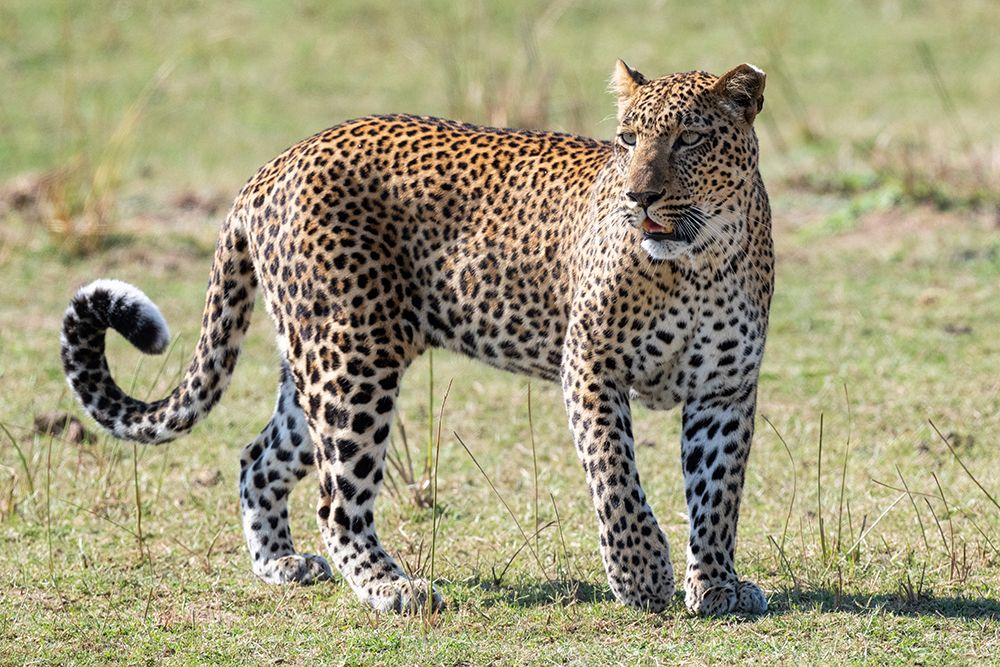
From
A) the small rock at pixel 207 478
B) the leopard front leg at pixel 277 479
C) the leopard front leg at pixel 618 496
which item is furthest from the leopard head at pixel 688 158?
the small rock at pixel 207 478

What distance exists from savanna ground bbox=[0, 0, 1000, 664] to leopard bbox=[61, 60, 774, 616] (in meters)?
0.32

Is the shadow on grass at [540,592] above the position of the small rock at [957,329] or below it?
below

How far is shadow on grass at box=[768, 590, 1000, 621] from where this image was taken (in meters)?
6.25

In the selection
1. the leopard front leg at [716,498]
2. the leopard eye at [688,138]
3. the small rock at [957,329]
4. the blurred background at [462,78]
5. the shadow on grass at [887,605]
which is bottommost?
the shadow on grass at [887,605]

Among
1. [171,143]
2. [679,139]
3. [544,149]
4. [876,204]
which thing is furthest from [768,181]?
[679,139]

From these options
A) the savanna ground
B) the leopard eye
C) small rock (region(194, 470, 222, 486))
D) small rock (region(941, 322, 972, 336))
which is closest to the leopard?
the leopard eye

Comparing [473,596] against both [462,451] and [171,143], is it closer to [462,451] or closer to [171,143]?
[462,451]

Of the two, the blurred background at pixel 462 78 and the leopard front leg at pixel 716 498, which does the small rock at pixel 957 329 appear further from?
the leopard front leg at pixel 716 498

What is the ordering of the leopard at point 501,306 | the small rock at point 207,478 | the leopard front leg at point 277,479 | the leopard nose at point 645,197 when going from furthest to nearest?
the small rock at point 207,478 → the leopard front leg at point 277,479 → the leopard at point 501,306 → the leopard nose at point 645,197

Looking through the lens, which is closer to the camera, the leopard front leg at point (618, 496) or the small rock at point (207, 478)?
the leopard front leg at point (618, 496)

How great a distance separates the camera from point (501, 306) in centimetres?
670

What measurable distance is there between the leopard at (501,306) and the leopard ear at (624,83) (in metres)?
0.01

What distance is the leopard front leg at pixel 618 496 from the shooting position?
6.14 meters

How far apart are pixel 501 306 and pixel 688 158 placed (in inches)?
43.4
